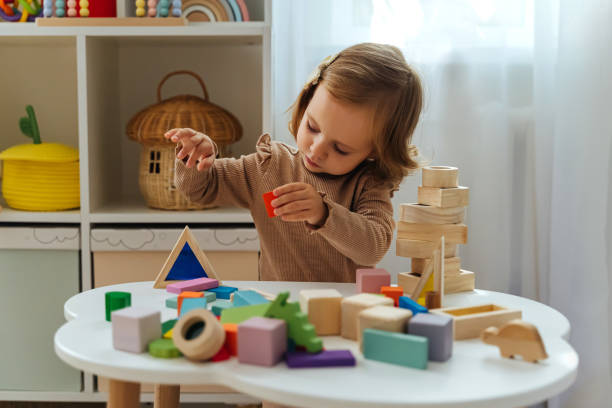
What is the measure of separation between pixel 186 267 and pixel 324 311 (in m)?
0.32

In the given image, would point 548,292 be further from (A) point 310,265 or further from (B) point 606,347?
(A) point 310,265

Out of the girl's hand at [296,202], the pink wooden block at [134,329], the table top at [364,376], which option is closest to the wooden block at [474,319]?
the table top at [364,376]

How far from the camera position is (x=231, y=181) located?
1.17 metres

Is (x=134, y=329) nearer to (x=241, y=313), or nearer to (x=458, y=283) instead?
(x=241, y=313)

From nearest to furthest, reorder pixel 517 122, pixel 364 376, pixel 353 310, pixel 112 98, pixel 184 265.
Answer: pixel 364 376 < pixel 353 310 < pixel 184 265 < pixel 517 122 < pixel 112 98

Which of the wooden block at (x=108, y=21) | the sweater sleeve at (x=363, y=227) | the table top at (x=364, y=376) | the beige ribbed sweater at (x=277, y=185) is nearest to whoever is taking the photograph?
the table top at (x=364, y=376)

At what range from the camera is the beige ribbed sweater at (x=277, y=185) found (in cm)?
111

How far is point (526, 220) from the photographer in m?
1.56

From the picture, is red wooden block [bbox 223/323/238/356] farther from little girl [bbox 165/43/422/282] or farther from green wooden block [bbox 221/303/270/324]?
little girl [bbox 165/43/422/282]

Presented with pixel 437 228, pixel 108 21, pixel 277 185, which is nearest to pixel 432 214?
pixel 437 228

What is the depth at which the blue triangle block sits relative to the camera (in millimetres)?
974

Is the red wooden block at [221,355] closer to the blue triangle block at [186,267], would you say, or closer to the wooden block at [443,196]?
the blue triangle block at [186,267]

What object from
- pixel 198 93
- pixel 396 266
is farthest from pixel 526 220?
pixel 198 93

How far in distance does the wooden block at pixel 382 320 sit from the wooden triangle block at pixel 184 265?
13.9 inches
